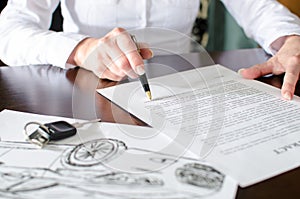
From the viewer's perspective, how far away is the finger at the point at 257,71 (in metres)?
0.79

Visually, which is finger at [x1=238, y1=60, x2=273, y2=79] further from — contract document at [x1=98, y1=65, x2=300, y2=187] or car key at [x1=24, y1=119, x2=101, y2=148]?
car key at [x1=24, y1=119, x2=101, y2=148]

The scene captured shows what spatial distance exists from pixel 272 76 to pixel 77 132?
0.45m

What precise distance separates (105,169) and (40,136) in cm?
12

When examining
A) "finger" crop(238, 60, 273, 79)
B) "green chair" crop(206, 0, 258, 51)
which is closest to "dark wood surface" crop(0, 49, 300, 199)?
"finger" crop(238, 60, 273, 79)

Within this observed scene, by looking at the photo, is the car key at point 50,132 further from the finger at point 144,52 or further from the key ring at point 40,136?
the finger at point 144,52

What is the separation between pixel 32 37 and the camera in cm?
90

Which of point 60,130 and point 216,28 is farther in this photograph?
point 216,28

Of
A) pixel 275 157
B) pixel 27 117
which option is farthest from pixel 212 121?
pixel 27 117

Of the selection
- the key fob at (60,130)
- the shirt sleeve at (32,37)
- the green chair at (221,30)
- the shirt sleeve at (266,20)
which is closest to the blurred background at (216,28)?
the green chair at (221,30)

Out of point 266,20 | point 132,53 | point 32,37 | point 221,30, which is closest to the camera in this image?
point 132,53

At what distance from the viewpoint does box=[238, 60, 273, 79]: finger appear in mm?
790

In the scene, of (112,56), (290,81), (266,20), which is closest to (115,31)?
(112,56)

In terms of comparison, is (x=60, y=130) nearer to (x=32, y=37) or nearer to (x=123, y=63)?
(x=123, y=63)

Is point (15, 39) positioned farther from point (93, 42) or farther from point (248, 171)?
point (248, 171)
